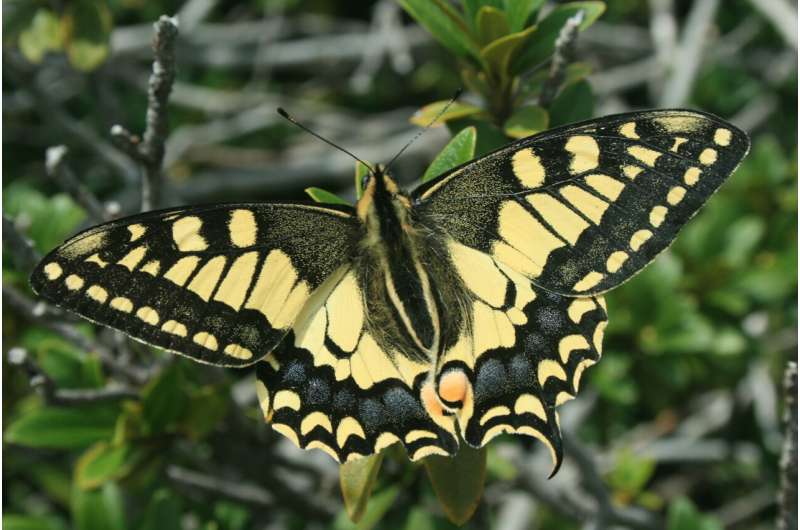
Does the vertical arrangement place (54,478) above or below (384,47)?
below

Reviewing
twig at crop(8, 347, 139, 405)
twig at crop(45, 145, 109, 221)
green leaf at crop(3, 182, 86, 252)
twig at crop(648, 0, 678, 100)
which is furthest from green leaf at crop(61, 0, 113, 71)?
twig at crop(648, 0, 678, 100)

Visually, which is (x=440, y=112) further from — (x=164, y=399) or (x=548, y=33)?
(x=164, y=399)

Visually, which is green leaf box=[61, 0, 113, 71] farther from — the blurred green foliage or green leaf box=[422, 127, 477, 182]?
green leaf box=[422, 127, 477, 182]

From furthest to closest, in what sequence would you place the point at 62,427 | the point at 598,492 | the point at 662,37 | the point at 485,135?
the point at 662,37 < the point at 598,492 < the point at 62,427 < the point at 485,135

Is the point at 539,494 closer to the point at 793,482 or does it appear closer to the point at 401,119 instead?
the point at 793,482

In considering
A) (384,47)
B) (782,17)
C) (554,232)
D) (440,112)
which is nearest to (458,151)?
(440,112)

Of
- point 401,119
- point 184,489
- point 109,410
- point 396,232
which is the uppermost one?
point 396,232

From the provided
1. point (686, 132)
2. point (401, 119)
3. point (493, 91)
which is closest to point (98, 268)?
point (493, 91)
